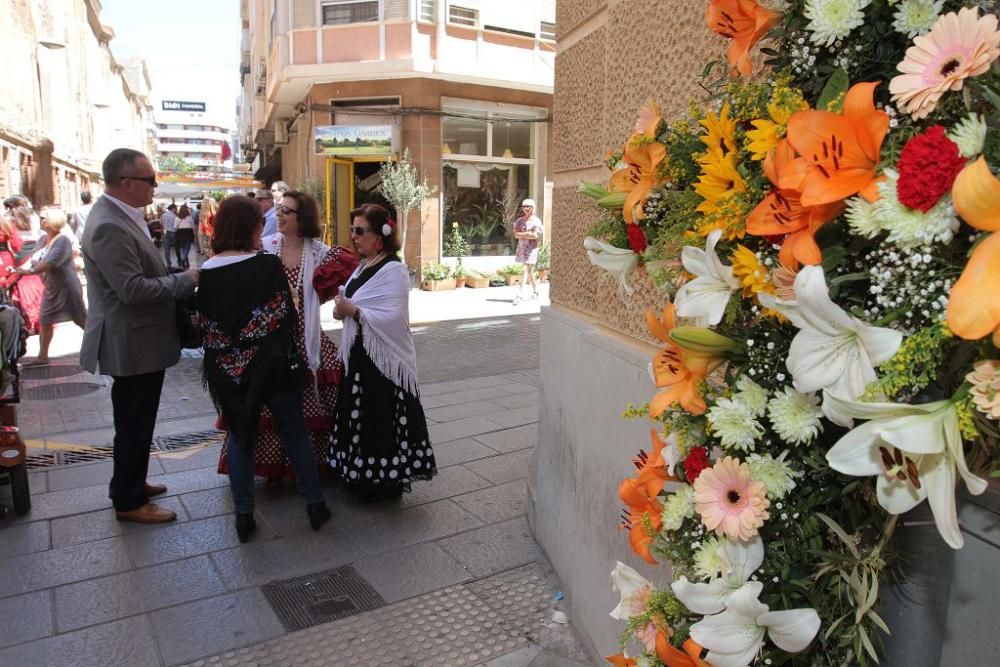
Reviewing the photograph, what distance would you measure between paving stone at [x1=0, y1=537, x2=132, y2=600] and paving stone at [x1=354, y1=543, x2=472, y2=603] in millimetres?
1171

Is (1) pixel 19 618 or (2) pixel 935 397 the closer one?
(2) pixel 935 397

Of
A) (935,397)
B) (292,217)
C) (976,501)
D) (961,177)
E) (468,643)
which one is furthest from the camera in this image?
(292,217)

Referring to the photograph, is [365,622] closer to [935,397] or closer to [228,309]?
[228,309]

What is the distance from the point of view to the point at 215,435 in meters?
5.63

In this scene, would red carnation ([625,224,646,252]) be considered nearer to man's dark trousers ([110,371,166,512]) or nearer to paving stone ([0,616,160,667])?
paving stone ([0,616,160,667])

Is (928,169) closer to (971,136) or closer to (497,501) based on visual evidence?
(971,136)

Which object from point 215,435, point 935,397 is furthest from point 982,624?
point 215,435

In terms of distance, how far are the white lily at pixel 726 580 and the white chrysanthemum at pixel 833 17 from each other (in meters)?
0.76

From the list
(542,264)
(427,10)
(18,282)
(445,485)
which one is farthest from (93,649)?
(427,10)

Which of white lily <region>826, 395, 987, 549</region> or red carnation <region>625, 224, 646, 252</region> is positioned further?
red carnation <region>625, 224, 646, 252</region>

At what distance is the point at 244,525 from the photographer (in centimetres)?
377

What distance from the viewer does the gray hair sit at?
3678 mm

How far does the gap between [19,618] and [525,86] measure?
608 inches

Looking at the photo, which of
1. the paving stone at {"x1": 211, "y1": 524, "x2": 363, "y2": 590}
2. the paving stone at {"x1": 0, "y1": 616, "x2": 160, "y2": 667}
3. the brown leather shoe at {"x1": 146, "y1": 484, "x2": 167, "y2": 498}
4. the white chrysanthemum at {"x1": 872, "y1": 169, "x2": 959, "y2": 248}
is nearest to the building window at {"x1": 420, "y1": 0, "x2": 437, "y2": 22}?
the brown leather shoe at {"x1": 146, "y1": 484, "x2": 167, "y2": 498}
